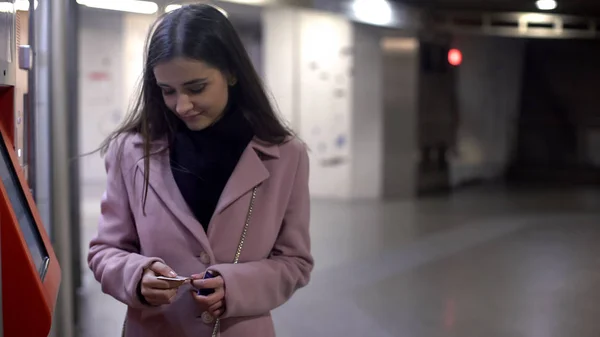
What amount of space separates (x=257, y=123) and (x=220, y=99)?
10 cm

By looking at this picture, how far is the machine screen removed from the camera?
113 centimetres

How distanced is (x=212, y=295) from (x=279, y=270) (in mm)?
165

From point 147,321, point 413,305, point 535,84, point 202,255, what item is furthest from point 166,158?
point 535,84

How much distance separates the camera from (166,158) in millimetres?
1366

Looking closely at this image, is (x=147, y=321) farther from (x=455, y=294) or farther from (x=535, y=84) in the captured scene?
(x=535, y=84)

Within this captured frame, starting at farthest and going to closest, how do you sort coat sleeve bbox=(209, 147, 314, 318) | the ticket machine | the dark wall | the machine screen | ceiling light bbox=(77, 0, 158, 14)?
the dark wall → ceiling light bbox=(77, 0, 158, 14) → coat sleeve bbox=(209, 147, 314, 318) → the machine screen → the ticket machine

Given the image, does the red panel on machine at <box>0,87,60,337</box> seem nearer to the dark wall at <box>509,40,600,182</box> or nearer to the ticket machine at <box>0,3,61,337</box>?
the ticket machine at <box>0,3,61,337</box>

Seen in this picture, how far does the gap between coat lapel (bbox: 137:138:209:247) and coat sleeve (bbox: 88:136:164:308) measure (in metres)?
0.07

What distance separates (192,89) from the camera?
129cm

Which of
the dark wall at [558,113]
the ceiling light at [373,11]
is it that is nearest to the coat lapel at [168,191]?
the ceiling light at [373,11]

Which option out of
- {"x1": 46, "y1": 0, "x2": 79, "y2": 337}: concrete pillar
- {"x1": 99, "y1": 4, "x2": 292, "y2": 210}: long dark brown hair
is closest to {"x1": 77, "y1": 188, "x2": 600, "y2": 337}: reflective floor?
{"x1": 46, "y1": 0, "x2": 79, "y2": 337}: concrete pillar

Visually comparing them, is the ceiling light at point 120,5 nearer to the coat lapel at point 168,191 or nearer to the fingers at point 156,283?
the coat lapel at point 168,191

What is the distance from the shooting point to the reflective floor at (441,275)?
3273mm

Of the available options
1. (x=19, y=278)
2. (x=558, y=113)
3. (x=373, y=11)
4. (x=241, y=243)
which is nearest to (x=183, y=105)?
(x=241, y=243)
